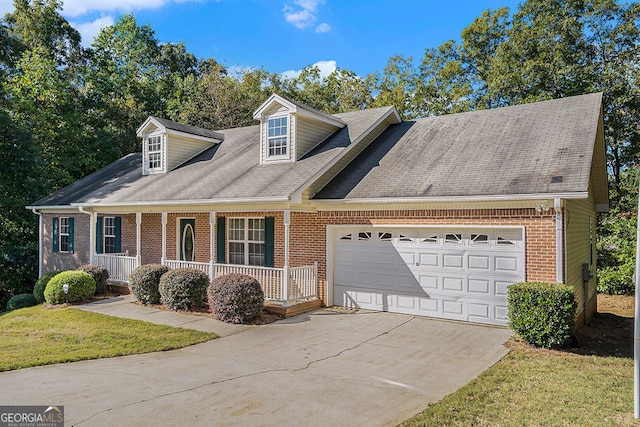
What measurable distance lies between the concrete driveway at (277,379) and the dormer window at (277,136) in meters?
6.49

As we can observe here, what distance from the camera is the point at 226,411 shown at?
5383mm

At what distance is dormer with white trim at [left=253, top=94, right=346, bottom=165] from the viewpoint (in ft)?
45.4

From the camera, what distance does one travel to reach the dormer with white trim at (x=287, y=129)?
13844mm

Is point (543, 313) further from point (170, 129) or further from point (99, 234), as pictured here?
point (99, 234)

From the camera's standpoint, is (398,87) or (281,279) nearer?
(281,279)

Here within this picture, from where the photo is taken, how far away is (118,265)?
15336 millimetres

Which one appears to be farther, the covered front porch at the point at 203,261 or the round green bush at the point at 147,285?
the round green bush at the point at 147,285

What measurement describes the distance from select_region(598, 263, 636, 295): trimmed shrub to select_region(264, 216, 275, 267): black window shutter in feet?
49.0

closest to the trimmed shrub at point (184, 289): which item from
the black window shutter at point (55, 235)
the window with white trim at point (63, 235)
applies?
the window with white trim at point (63, 235)

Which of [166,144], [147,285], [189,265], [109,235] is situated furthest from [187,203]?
[109,235]

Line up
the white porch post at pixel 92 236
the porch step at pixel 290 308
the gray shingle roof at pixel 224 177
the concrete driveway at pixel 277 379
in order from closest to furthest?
1. the concrete driveway at pixel 277 379
2. the porch step at pixel 290 308
3. the gray shingle roof at pixel 224 177
4. the white porch post at pixel 92 236

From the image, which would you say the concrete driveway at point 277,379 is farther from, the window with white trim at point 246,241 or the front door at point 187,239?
the front door at point 187,239

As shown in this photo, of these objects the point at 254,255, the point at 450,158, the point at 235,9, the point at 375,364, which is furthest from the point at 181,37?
the point at 375,364

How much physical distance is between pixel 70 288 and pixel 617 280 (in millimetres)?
21022
